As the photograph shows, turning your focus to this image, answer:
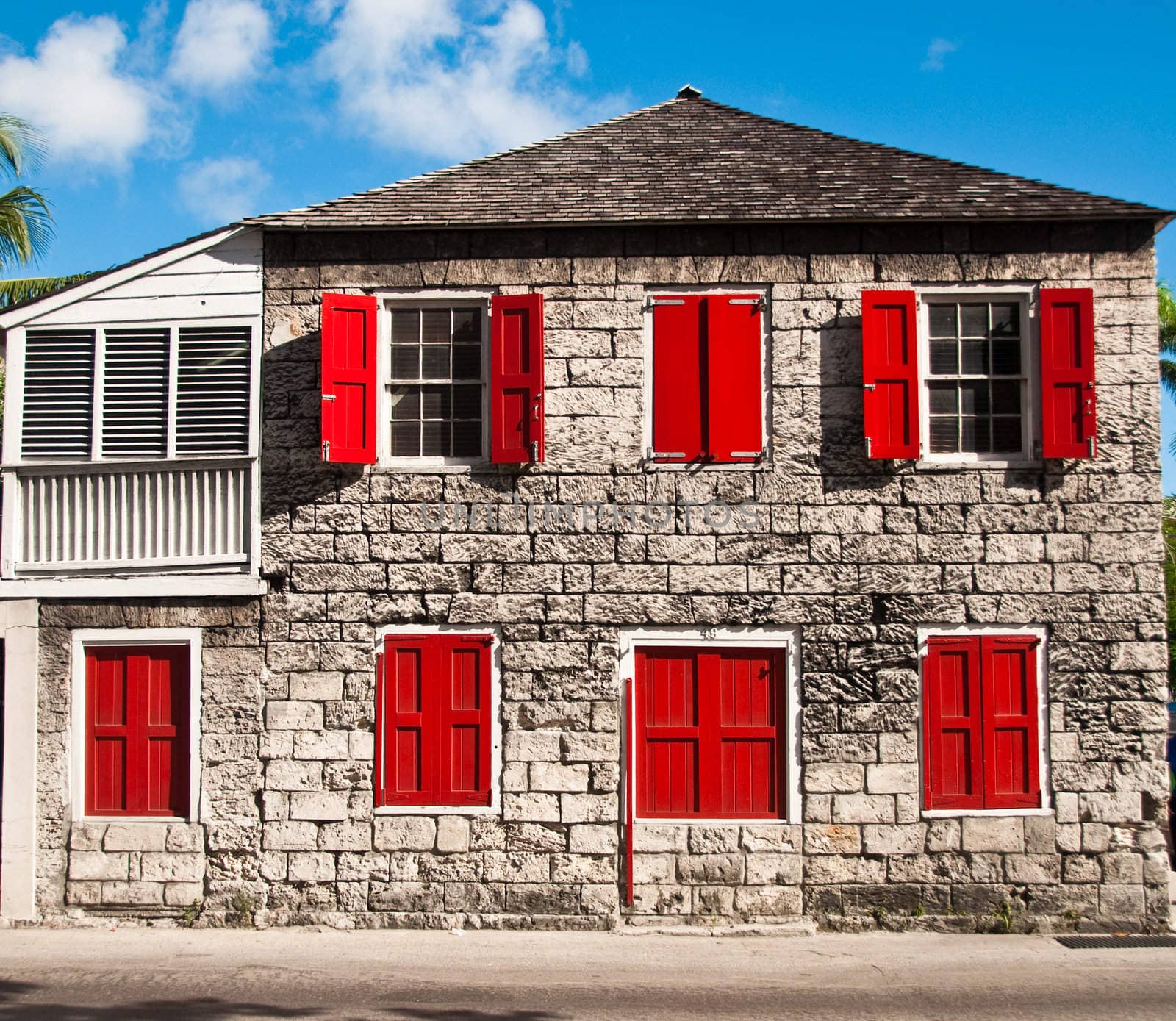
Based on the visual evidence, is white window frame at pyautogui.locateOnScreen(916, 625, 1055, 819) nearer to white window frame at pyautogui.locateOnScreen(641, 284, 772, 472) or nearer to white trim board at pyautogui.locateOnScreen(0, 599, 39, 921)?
white window frame at pyautogui.locateOnScreen(641, 284, 772, 472)

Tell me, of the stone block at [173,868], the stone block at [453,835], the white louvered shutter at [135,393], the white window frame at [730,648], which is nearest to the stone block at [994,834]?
the white window frame at [730,648]

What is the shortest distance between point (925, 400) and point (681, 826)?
431cm

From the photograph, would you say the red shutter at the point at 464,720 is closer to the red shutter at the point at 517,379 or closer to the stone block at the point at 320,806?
the stone block at the point at 320,806

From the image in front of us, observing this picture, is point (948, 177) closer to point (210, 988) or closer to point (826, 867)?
point (826, 867)

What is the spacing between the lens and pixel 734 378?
865 centimetres

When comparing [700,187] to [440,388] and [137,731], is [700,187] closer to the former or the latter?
[440,388]

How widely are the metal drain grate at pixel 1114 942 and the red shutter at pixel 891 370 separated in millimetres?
4204

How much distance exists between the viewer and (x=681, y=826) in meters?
8.27

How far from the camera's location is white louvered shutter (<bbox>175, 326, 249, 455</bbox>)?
8.74 metres

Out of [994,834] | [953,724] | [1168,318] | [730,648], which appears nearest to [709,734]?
[730,648]

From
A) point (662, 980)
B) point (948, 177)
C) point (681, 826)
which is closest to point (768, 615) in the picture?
point (681, 826)

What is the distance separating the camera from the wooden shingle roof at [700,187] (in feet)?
28.3

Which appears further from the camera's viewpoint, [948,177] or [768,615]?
[948,177]

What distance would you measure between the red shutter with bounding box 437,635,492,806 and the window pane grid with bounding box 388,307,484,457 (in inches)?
69.4
